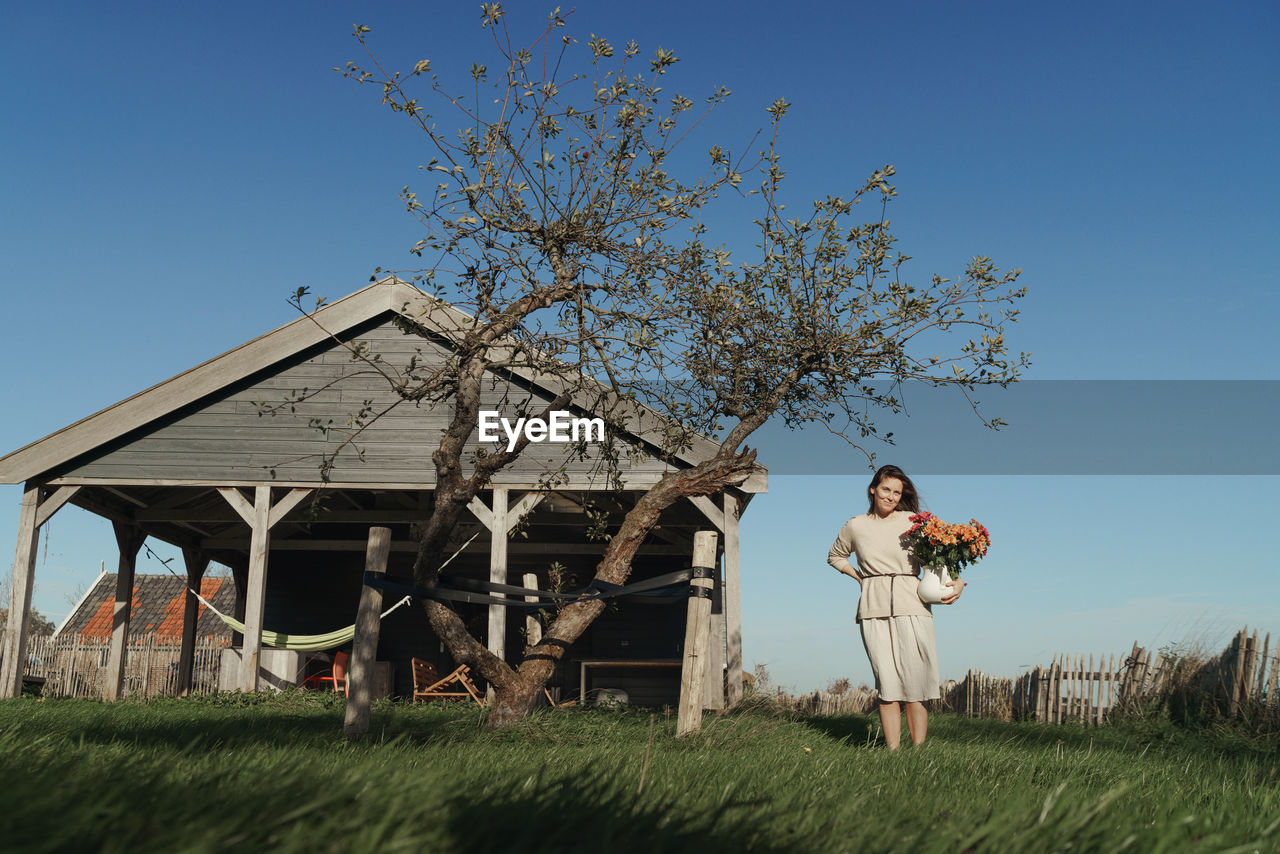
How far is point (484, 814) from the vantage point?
1.84 meters

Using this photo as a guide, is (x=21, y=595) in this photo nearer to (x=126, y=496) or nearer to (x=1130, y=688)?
(x=126, y=496)

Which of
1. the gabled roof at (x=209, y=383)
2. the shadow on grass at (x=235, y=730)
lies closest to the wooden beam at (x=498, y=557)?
the gabled roof at (x=209, y=383)

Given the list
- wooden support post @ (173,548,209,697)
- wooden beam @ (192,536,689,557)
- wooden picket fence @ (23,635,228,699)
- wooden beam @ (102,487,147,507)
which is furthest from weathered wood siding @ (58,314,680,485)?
wooden picket fence @ (23,635,228,699)

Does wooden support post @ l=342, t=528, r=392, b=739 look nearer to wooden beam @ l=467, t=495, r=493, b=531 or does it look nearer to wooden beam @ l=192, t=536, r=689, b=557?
wooden beam @ l=467, t=495, r=493, b=531

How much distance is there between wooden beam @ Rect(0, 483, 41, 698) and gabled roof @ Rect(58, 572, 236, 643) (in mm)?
15895

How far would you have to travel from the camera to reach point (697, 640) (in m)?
5.89

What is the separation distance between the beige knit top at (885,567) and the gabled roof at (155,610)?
2465 cm

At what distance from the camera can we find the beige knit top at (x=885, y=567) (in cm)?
580

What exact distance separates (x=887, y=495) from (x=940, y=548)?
0.55m

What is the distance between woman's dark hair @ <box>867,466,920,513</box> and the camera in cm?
603

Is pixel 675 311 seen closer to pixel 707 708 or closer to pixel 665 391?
pixel 665 391

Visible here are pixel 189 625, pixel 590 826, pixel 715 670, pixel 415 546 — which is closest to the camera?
pixel 590 826

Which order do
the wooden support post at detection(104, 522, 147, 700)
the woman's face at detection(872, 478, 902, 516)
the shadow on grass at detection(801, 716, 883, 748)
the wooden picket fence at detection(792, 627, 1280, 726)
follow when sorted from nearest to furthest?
the woman's face at detection(872, 478, 902, 516), the shadow on grass at detection(801, 716, 883, 748), the wooden picket fence at detection(792, 627, 1280, 726), the wooden support post at detection(104, 522, 147, 700)
